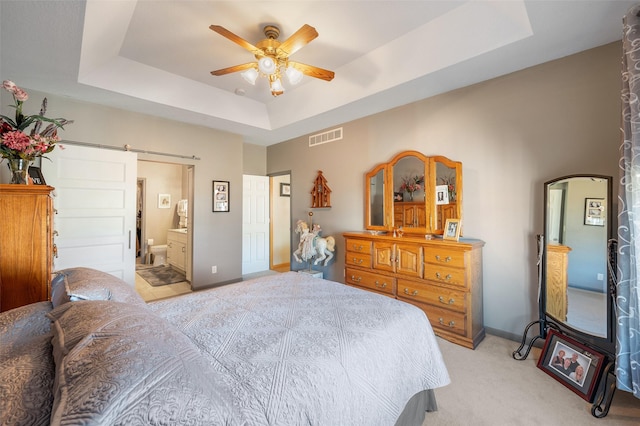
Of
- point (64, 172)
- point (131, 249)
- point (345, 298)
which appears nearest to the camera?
point (345, 298)

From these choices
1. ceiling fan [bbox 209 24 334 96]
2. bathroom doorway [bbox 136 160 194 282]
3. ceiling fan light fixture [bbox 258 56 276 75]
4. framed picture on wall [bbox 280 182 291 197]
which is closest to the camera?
ceiling fan [bbox 209 24 334 96]

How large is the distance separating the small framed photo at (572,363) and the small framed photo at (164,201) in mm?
7818

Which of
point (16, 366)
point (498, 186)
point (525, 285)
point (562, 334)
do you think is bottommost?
point (562, 334)

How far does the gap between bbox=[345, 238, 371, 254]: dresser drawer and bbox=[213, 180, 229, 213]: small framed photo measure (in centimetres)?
236

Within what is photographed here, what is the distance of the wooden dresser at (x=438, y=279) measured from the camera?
8.50 ft

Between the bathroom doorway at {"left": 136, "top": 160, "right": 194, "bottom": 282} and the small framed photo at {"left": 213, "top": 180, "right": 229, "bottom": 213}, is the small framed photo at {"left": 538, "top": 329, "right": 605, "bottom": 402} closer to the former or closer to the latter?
the small framed photo at {"left": 213, "top": 180, "right": 229, "bottom": 213}

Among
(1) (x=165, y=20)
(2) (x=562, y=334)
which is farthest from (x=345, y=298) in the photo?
(1) (x=165, y=20)

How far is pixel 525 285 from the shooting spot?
2652 mm

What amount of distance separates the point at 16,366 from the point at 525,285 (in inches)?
139

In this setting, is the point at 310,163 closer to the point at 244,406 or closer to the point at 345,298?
the point at 345,298

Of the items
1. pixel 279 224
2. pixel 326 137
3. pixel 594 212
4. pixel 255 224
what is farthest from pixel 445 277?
pixel 279 224

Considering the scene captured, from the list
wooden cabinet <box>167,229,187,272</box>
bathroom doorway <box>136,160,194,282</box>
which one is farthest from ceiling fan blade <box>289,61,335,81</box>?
bathroom doorway <box>136,160,194,282</box>

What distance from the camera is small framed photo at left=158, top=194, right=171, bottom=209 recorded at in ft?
22.7

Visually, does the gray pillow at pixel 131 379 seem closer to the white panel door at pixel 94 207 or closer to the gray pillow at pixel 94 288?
the gray pillow at pixel 94 288
